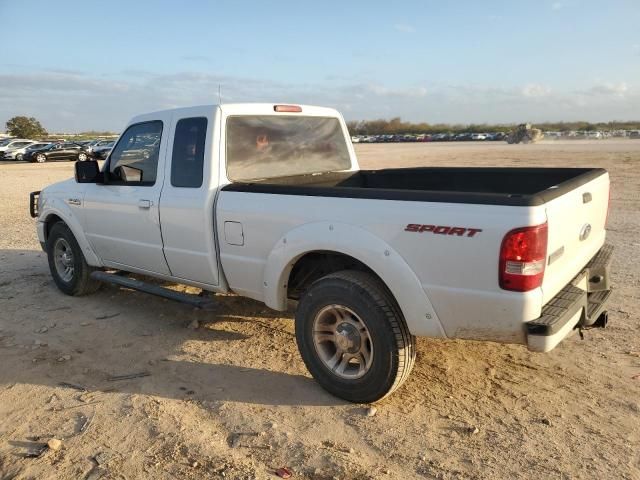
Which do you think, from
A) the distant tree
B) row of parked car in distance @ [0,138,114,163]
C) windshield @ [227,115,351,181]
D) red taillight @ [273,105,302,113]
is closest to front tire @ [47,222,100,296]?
windshield @ [227,115,351,181]

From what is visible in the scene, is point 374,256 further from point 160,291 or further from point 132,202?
point 132,202

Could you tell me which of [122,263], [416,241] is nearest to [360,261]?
[416,241]

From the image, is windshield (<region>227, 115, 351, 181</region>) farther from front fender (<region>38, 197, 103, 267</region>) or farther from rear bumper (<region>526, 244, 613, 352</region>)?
rear bumper (<region>526, 244, 613, 352</region>)

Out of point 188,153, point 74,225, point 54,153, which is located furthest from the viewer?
point 54,153

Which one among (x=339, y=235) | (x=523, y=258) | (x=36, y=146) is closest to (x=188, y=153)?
(x=339, y=235)

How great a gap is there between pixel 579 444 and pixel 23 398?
12.2 ft

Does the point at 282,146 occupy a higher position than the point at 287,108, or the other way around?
the point at 287,108

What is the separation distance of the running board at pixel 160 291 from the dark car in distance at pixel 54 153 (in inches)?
1320

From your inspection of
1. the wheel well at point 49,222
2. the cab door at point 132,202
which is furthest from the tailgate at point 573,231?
the wheel well at point 49,222

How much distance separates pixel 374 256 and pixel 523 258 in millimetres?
892

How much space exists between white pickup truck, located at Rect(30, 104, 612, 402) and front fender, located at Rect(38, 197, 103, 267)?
0.9 inches

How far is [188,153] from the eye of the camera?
15.0ft

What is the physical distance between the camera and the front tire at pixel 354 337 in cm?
339

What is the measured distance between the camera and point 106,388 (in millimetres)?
3977
